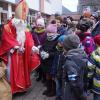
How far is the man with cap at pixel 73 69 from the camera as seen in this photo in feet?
12.8

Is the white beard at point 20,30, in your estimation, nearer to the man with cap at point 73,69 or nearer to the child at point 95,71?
the man with cap at point 73,69

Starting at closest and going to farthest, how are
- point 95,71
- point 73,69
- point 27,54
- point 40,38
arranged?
point 73,69 → point 95,71 → point 27,54 → point 40,38

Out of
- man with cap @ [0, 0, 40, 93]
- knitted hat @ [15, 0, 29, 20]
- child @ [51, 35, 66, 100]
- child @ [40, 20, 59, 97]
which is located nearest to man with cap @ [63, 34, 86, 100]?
child @ [51, 35, 66, 100]

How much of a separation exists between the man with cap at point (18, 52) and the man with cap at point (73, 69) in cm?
174

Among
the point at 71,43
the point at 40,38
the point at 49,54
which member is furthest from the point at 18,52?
the point at 71,43

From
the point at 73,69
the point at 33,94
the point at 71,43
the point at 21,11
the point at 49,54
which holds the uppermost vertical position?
the point at 21,11

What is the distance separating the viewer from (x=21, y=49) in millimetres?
5758

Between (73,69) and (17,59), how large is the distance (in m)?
2.13

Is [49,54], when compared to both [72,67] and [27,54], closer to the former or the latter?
[27,54]

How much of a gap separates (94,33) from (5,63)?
2.07 m

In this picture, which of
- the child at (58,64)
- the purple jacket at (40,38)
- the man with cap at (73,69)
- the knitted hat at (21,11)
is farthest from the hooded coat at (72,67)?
the purple jacket at (40,38)

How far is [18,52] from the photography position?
580 centimetres

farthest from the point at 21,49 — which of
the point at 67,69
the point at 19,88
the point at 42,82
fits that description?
the point at 67,69

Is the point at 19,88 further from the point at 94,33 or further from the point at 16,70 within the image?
the point at 94,33
